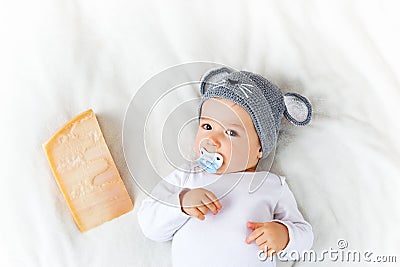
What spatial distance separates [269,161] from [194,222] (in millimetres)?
229

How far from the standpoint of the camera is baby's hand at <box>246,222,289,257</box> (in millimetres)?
1218

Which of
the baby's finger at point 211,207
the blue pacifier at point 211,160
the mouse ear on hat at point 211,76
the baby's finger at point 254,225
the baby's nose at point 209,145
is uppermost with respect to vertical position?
the mouse ear on hat at point 211,76

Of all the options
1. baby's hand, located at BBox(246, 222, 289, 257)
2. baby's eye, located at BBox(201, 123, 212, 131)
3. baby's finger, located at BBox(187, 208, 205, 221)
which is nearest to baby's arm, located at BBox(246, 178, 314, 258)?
baby's hand, located at BBox(246, 222, 289, 257)

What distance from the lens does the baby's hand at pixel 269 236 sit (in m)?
1.22

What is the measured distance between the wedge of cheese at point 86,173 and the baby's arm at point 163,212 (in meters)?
0.06

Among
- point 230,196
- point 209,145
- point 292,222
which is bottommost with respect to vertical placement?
point 292,222

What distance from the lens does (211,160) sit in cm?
124

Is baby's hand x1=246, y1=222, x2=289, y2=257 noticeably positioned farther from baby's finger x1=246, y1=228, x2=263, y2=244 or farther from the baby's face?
the baby's face

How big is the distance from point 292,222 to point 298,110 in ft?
0.78

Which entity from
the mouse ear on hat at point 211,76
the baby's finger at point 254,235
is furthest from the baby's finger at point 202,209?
the mouse ear on hat at point 211,76

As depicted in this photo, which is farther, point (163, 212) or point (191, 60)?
point (191, 60)

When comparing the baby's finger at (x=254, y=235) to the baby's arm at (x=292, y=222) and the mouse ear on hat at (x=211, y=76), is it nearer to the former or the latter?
the baby's arm at (x=292, y=222)

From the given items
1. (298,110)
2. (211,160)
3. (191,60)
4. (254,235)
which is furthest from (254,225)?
(191,60)

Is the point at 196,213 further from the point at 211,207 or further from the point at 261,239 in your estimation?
the point at 261,239
